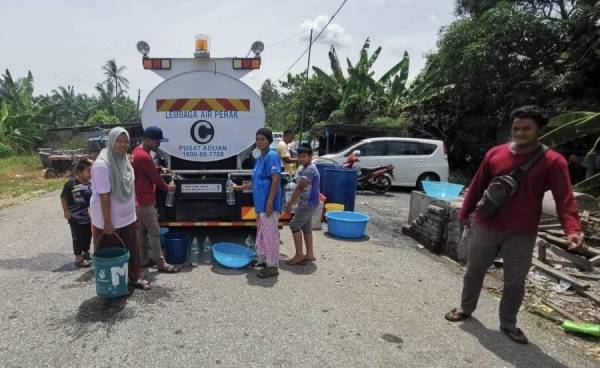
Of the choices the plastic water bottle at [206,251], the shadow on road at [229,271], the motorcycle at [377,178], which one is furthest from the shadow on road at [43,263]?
the motorcycle at [377,178]

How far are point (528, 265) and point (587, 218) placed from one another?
343 centimetres

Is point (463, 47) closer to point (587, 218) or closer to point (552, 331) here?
point (587, 218)

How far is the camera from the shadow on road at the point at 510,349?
10.1 feet

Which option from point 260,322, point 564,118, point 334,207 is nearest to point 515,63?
point 564,118

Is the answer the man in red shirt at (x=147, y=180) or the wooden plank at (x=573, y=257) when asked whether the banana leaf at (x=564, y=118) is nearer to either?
the wooden plank at (x=573, y=257)

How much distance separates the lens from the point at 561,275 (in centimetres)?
446

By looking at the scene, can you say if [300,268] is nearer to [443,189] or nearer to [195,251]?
[195,251]

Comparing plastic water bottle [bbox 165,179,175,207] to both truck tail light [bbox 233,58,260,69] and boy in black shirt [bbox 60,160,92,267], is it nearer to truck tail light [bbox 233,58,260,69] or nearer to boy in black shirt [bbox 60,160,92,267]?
boy in black shirt [bbox 60,160,92,267]

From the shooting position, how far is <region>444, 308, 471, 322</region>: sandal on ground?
368 centimetres

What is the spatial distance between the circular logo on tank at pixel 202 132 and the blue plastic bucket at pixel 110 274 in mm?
2121

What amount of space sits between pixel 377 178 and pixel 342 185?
12.9 ft

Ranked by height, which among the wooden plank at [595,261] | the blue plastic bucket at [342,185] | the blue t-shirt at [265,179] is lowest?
the wooden plank at [595,261]

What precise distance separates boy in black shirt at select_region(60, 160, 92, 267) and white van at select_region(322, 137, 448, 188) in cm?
802

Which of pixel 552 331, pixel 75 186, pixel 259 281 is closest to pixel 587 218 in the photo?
pixel 552 331
